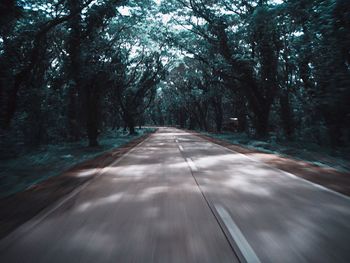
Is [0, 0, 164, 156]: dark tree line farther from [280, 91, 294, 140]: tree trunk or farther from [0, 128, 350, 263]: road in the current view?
[280, 91, 294, 140]: tree trunk

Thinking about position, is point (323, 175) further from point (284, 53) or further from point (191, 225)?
point (284, 53)

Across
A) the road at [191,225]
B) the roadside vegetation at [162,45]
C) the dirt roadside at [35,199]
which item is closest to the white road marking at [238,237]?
the road at [191,225]

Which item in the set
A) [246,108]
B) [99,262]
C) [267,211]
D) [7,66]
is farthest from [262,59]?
[99,262]

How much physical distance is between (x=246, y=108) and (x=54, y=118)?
19203 millimetres

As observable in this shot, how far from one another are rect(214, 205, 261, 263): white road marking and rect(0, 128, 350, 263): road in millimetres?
11

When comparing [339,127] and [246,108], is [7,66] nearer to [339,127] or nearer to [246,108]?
[339,127]

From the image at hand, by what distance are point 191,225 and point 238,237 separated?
0.75 meters

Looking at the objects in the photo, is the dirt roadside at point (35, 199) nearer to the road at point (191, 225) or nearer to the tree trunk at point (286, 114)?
the road at point (191, 225)

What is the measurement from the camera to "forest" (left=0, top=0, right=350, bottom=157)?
417 inches

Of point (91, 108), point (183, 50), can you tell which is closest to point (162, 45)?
point (183, 50)

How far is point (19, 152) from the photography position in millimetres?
14609

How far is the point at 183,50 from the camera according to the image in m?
27.9

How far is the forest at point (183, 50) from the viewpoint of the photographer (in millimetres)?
10602

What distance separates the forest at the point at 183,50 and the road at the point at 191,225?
539 cm
